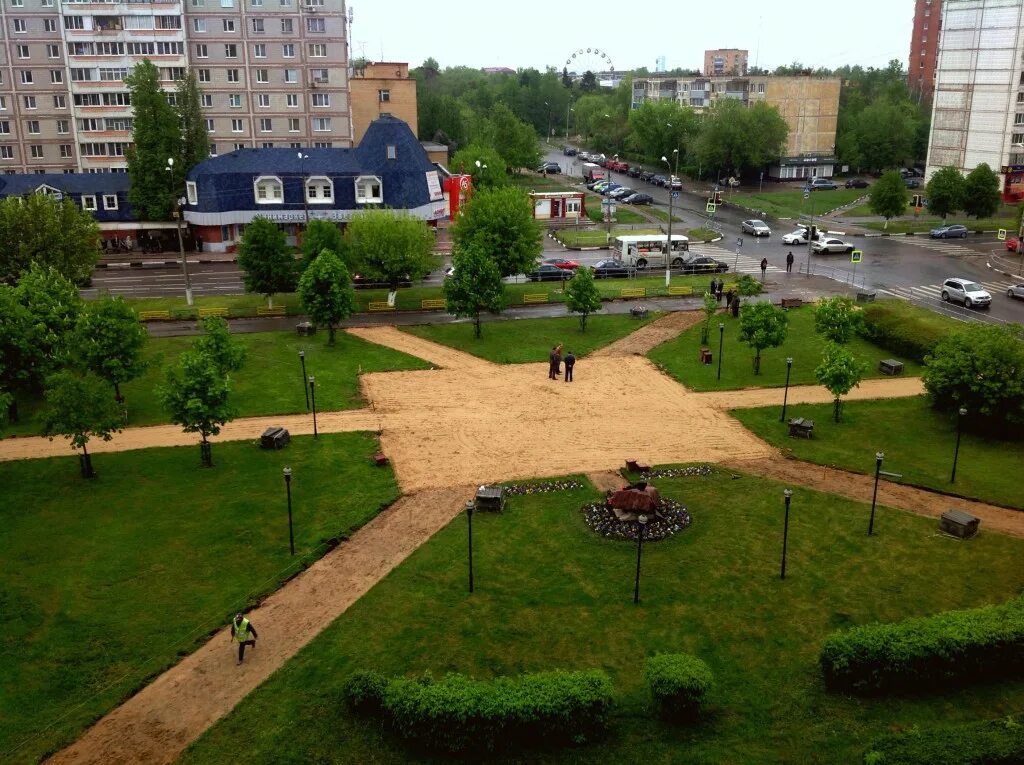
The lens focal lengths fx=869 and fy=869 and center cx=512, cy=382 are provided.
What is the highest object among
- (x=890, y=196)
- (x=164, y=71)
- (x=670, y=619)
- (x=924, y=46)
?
(x=924, y=46)

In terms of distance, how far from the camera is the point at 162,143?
2830 inches

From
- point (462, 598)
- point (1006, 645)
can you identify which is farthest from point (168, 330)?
point (1006, 645)

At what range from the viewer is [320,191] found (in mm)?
70625

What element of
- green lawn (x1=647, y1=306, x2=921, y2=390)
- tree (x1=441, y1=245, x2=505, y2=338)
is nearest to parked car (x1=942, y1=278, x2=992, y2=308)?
green lawn (x1=647, y1=306, x2=921, y2=390)

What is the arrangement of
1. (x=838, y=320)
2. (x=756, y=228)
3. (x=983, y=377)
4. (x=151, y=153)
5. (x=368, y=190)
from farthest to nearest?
(x=756, y=228) → (x=151, y=153) → (x=368, y=190) → (x=838, y=320) → (x=983, y=377)

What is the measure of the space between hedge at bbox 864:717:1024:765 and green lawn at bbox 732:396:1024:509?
13.8 metres

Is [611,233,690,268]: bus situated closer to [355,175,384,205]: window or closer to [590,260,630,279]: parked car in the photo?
[590,260,630,279]: parked car

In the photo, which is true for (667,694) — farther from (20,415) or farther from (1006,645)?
(20,415)

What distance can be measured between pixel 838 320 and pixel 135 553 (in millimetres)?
30009

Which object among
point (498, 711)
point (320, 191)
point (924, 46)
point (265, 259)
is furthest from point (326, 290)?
point (924, 46)

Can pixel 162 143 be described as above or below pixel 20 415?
above

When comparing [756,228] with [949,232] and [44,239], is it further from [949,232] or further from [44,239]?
[44,239]

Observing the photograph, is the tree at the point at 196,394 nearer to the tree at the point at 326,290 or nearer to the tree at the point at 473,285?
the tree at the point at 326,290

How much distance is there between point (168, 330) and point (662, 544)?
34389 millimetres
